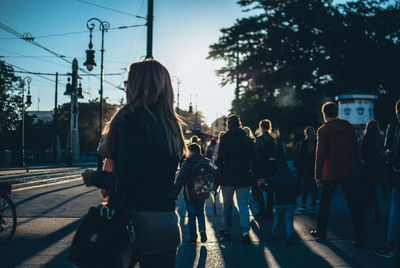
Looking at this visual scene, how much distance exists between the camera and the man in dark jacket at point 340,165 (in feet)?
15.9

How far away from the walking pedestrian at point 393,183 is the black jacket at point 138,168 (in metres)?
3.42

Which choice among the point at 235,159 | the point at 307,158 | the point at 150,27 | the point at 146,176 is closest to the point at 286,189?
the point at 235,159

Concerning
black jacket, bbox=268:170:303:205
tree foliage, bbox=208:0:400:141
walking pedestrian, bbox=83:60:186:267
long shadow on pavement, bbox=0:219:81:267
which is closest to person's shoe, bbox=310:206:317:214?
black jacket, bbox=268:170:303:205

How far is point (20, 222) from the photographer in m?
6.34

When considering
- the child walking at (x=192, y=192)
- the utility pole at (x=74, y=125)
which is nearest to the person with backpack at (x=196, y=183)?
the child walking at (x=192, y=192)

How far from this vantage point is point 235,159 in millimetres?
5258

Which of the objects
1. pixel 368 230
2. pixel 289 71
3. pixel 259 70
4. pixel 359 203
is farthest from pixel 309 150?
pixel 259 70

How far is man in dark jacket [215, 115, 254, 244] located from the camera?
523 cm

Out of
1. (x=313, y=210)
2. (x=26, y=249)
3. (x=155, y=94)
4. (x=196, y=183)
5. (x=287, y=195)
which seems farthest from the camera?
(x=313, y=210)

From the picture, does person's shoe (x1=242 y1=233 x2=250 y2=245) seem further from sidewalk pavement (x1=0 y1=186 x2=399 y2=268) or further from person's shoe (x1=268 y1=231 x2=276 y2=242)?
person's shoe (x1=268 y1=231 x2=276 y2=242)

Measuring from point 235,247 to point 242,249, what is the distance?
0.46 feet

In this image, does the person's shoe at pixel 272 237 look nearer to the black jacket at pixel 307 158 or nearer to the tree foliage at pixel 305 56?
the black jacket at pixel 307 158

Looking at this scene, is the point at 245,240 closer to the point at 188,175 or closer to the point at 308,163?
the point at 188,175

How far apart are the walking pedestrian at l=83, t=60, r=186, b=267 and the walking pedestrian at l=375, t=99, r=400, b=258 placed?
3.31 meters
